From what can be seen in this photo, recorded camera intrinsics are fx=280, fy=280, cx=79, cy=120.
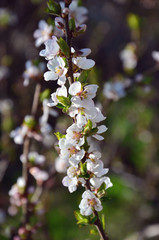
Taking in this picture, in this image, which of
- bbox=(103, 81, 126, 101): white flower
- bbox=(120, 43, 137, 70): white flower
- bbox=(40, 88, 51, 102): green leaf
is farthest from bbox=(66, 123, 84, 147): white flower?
bbox=(120, 43, 137, 70): white flower

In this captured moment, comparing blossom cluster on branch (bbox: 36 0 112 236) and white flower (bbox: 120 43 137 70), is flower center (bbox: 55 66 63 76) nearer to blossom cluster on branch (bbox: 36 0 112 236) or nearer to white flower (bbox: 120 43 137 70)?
blossom cluster on branch (bbox: 36 0 112 236)

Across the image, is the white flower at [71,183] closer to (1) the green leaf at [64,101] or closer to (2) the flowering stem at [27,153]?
(1) the green leaf at [64,101]

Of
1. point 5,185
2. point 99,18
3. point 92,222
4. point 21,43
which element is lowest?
point 5,185

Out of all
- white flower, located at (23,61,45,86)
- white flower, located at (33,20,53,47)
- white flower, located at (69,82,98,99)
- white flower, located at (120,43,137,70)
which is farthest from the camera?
white flower, located at (120,43,137,70)

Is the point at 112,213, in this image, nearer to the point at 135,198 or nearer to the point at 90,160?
the point at 135,198

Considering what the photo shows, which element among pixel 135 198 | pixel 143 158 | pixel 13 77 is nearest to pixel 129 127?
pixel 143 158

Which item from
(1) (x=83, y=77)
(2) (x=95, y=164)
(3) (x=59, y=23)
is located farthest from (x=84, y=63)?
(2) (x=95, y=164)

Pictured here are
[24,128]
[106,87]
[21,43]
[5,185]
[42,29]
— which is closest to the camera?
[42,29]

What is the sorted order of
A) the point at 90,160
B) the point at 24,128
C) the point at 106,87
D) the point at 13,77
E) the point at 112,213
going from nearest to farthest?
the point at 90,160 < the point at 24,128 < the point at 106,87 < the point at 112,213 < the point at 13,77
